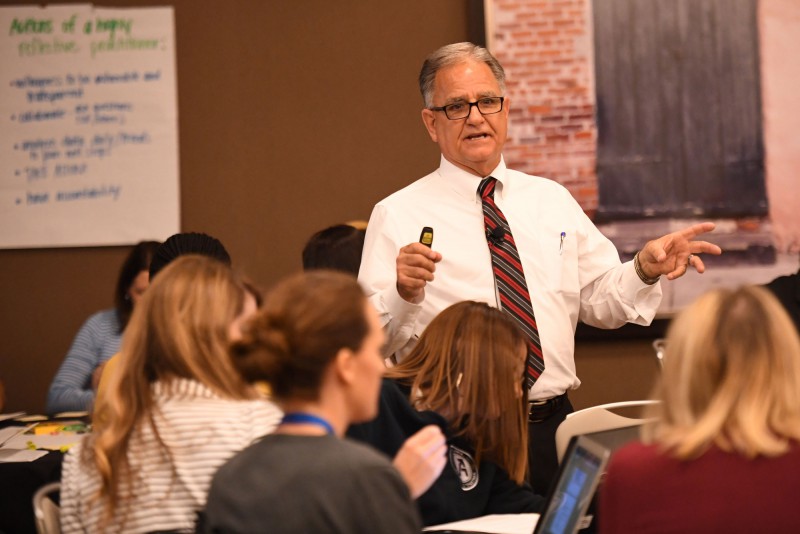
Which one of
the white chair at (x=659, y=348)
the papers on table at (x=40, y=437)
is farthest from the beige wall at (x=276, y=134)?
the papers on table at (x=40, y=437)

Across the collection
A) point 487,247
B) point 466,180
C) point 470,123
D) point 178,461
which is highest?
point 470,123

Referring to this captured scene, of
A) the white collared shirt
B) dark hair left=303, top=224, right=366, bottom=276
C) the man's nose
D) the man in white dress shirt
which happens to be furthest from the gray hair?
dark hair left=303, top=224, right=366, bottom=276

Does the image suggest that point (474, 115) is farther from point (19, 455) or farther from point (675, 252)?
point (19, 455)

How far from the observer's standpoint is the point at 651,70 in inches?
163

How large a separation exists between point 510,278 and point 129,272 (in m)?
1.80

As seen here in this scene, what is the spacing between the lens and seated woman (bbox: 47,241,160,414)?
3.99 metres

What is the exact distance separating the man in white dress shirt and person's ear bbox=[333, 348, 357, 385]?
1.24 metres

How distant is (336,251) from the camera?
3.54 m

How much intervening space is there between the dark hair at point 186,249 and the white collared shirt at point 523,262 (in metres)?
0.47

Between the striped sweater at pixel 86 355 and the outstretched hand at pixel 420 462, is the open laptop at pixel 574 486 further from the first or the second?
the striped sweater at pixel 86 355

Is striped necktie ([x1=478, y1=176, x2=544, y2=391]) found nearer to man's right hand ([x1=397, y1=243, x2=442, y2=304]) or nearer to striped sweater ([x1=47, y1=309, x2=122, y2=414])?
man's right hand ([x1=397, y1=243, x2=442, y2=304])

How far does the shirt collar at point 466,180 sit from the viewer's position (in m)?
3.09

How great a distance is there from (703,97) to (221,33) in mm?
2075

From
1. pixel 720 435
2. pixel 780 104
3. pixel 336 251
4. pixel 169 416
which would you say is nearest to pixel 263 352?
pixel 169 416
